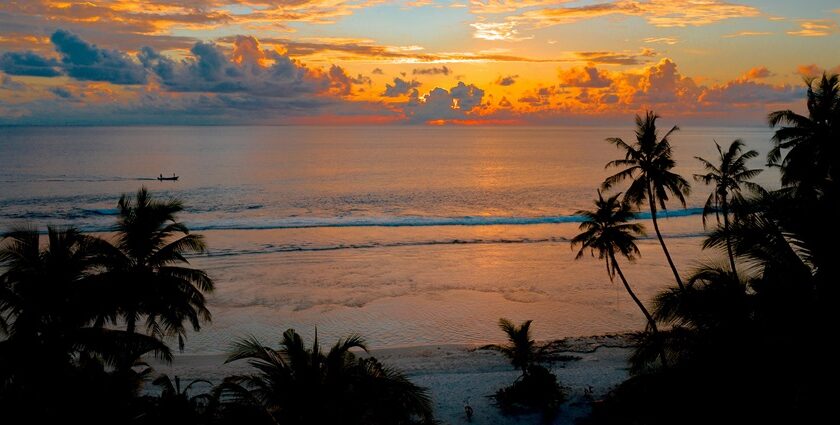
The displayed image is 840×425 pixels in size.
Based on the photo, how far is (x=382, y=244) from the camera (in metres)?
46.0

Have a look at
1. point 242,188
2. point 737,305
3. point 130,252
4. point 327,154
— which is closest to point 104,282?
point 130,252

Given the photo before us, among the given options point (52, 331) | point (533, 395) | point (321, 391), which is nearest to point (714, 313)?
point (321, 391)

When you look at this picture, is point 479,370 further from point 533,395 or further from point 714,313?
point 714,313

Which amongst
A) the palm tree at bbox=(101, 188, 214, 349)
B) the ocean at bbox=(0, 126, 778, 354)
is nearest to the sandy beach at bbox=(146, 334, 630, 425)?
the ocean at bbox=(0, 126, 778, 354)

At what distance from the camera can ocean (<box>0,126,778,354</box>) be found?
2827 centimetres

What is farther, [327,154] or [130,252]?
[327,154]

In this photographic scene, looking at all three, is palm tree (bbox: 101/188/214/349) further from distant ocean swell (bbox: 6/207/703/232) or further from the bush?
distant ocean swell (bbox: 6/207/703/232)

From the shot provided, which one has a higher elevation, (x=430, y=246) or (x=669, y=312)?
(x=669, y=312)

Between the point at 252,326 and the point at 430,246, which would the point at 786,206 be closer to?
the point at 252,326

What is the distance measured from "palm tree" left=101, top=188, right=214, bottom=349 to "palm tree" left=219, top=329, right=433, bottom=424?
5864 mm

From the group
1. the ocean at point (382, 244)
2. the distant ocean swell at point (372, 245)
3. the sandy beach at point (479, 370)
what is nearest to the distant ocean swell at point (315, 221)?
the ocean at point (382, 244)

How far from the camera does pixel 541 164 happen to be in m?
126

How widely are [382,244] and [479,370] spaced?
24730mm

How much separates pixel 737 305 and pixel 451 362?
47.4 feet
